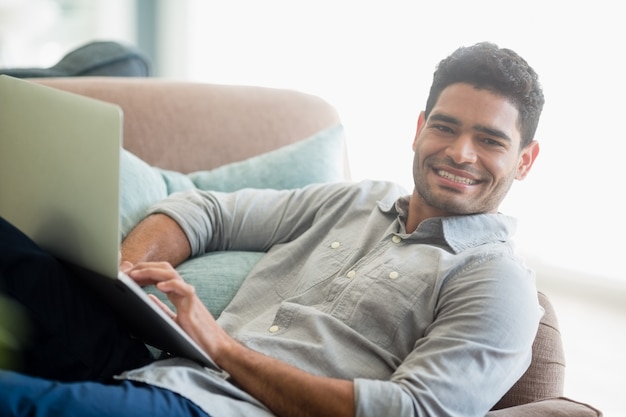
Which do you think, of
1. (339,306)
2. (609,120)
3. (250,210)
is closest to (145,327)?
(339,306)

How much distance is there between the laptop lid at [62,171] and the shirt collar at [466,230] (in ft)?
2.21

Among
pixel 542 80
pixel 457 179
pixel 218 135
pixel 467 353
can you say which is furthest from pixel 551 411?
pixel 542 80

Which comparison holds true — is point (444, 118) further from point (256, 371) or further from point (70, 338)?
point (70, 338)

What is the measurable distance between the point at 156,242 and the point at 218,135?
624 mm

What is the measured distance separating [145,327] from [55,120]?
1.27 feet

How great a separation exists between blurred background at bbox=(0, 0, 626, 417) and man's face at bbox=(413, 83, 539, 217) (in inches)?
49.2

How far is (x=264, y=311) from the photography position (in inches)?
62.8

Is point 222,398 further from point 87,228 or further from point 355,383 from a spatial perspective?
point 87,228

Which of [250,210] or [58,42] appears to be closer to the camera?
[250,210]

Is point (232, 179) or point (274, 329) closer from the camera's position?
point (274, 329)

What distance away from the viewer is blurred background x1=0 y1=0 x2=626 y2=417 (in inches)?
116

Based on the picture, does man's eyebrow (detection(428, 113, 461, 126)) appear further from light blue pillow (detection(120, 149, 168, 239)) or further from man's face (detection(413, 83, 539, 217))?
light blue pillow (detection(120, 149, 168, 239))

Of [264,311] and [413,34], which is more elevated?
[413,34]

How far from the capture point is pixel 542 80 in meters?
3.02
